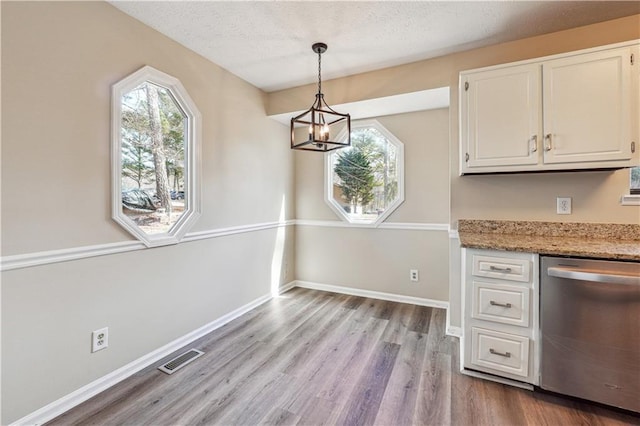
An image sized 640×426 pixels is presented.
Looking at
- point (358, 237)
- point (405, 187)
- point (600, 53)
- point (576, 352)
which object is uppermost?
point (600, 53)

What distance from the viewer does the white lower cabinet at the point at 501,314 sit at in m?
1.85

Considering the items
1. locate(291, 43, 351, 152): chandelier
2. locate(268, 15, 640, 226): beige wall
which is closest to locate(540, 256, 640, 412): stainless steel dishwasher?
locate(268, 15, 640, 226): beige wall

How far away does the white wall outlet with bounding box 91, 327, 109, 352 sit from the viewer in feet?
6.10

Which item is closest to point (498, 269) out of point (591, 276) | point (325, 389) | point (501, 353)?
point (591, 276)

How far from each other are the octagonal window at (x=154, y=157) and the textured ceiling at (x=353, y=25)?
18.6 inches

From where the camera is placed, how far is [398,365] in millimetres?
2178

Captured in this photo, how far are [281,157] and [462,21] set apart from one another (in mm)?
2391

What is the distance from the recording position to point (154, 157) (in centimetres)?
231

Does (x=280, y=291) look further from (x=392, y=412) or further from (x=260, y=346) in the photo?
(x=392, y=412)

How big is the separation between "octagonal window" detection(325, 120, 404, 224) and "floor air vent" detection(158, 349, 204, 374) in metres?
2.22

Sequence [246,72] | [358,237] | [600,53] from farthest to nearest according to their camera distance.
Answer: [358,237]
[246,72]
[600,53]

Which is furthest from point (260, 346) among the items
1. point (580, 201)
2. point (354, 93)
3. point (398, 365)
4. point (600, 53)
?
point (600, 53)

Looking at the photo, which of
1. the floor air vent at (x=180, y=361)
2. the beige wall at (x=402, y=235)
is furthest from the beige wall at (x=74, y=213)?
the beige wall at (x=402, y=235)

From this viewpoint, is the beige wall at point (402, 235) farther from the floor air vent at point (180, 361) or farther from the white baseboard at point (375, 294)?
the floor air vent at point (180, 361)
